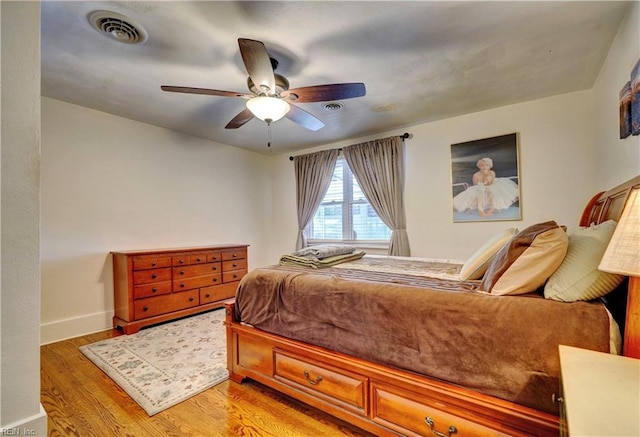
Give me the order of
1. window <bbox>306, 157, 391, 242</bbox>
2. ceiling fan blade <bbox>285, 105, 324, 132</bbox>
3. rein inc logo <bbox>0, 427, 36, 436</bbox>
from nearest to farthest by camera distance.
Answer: rein inc logo <bbox>0, 427, 36, 436</bbox> < ceiling fan blade <bbox>285, 105, 324, 132</bbox> < window <bbox>306, 157, 391, 242</bbox>

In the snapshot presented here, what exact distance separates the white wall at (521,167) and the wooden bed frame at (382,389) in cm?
96

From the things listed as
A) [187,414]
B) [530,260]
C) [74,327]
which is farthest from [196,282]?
[530,260]

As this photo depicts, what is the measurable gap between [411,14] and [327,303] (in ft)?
6.00

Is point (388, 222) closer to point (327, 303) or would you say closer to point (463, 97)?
point (463, 97)

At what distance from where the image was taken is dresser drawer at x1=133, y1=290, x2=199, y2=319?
10.1 ft

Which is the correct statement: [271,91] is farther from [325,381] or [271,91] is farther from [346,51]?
[325,381]

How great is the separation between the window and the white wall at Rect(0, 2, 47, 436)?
11.7 feet

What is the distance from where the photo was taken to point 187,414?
1737mm

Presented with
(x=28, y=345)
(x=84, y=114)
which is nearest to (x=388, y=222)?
(x=28, y=345)

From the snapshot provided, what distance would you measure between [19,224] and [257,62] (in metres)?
1.41

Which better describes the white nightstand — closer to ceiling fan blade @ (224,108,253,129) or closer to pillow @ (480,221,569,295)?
pillow @ (480,221,569,295)

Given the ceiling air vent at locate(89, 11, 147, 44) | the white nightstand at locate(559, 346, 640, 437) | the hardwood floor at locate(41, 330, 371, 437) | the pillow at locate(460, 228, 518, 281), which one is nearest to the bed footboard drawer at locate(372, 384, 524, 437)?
the hardwood floor at locate(41, 330, 371, 437)

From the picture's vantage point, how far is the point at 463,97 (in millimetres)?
2941

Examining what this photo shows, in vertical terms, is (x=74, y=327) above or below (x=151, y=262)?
below
